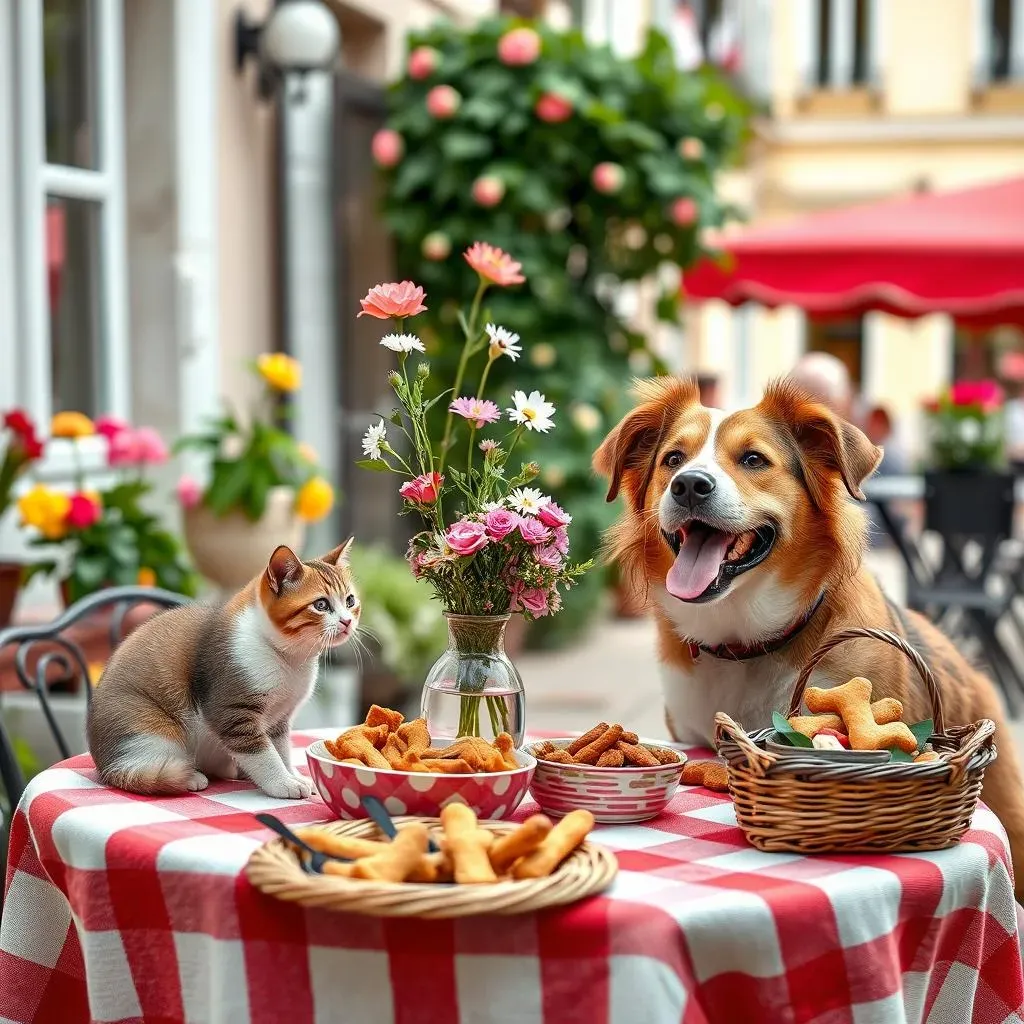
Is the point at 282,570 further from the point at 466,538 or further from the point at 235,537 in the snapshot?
the point at 235,537

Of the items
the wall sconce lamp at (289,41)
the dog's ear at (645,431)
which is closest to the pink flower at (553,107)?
the wall sconce lamp at (289,41)

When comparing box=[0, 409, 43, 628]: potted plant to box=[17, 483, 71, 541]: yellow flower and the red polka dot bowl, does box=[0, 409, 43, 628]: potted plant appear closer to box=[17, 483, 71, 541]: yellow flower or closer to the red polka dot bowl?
box=[17, 483, 71, 541]: yellow flower

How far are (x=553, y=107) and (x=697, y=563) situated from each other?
546cm

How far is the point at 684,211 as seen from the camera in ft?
25.3

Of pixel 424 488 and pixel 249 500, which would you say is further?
pixel 249 500

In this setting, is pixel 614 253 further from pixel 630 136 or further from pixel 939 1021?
pixel 939 1021

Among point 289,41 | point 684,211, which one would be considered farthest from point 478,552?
point 684,211

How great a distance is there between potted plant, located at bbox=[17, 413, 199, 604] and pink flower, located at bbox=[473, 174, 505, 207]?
308 centimetres

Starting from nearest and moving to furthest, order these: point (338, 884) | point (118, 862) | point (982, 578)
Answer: point (338, 884), point (118, 862), point (982, 578)

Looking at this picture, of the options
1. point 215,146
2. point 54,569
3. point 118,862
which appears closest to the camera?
point 118,862

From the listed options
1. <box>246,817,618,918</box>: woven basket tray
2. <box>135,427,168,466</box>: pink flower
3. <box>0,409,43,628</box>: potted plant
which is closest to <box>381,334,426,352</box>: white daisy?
<box>246,817,618,918</box>: woven basket tray

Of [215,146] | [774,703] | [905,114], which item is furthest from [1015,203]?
[905,114]

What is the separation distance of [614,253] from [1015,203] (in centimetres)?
208

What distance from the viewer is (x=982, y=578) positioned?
7.08m
